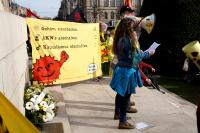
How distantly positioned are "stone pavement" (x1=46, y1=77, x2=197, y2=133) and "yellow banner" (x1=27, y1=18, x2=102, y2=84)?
1.37ft

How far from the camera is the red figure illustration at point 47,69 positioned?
8.52 m

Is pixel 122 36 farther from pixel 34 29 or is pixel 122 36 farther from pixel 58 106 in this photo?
pixel 34 29

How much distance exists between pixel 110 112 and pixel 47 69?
7.52ft

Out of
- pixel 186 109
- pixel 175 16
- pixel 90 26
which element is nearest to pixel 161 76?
pixel 175 16

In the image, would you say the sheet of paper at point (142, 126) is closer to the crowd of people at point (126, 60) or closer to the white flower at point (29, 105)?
the crowd of people at point (126, 60)

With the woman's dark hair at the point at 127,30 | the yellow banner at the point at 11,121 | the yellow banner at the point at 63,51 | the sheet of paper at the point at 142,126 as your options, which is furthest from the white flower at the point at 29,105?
the yellow banner at the point at 11,121

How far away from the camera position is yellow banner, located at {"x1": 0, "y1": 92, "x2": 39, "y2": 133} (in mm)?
1470

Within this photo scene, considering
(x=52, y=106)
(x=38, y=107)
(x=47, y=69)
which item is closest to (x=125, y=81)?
(x=52, y=106)

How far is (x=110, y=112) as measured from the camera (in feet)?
23.0

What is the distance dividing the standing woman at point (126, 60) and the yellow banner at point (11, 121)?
162 inches

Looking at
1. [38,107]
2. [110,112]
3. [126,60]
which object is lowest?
[110,112]

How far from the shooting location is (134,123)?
6.29m

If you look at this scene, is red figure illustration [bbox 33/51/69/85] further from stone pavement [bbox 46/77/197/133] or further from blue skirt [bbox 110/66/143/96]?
blue skirt [bbox 110/66/143/96]

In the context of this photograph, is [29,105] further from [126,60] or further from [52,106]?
[126,60]
